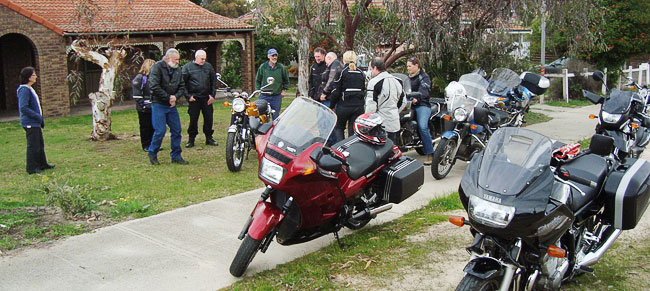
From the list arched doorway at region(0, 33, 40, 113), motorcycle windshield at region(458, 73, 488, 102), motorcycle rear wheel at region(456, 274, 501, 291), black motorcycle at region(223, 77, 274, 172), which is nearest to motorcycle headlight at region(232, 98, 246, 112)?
black motorcycle at region(223, 77, 274, 172)

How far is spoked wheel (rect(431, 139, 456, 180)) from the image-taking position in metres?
8.83

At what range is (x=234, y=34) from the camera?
77.0 feet

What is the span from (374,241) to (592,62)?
747 inches

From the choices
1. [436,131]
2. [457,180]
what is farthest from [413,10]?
[457,180]

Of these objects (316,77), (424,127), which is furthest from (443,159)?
(316,77)

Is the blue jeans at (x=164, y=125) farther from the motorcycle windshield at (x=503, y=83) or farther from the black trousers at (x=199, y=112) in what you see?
the motorcycle windshield at (x=503, y=83)

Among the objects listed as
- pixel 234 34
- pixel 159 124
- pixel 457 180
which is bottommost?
pixel 457 180

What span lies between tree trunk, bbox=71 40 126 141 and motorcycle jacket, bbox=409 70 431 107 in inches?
244

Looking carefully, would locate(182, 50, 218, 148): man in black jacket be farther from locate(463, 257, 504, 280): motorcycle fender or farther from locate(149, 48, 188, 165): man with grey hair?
locate(463, 257, 504, 280): motorcycle fender

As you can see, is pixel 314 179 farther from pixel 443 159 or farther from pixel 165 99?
pixel 165 99

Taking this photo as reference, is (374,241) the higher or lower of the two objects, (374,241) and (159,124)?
the lower

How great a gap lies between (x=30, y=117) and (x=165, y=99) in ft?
6.34

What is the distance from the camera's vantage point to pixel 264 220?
16.8 ft

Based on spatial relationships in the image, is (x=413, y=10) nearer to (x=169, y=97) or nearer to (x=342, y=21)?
(x=342, y=21)
